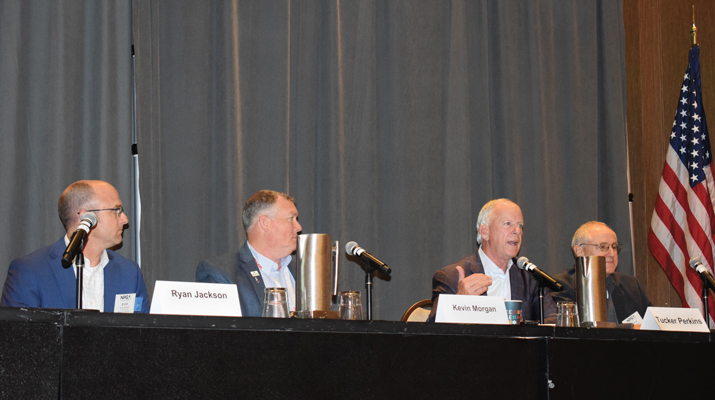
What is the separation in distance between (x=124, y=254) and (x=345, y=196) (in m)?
1.29

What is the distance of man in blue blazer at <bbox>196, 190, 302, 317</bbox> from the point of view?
9.71 ft

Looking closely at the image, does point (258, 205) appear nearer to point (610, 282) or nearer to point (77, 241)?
point (77, 241)

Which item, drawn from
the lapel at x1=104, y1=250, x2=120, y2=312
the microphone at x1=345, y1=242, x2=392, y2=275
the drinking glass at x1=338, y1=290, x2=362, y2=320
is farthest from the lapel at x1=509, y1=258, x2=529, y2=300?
the lapel at x1=104, y1=250, x2=120, y2=312

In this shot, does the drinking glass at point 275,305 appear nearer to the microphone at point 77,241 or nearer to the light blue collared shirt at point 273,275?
the microphone at point 77,241

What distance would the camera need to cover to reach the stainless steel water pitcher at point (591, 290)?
239 cm

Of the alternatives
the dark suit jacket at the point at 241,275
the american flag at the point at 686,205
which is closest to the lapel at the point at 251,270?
the dark suit jacket at the point at 241,275

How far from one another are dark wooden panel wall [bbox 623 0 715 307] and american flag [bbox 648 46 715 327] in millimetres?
235

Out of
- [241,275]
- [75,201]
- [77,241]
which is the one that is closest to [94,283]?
[75,201]

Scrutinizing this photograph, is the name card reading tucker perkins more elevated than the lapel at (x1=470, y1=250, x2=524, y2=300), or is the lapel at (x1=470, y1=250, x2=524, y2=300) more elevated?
the lapel at (x1=470, y1=250, x2=524, y2=300)

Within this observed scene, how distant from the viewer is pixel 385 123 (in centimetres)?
426

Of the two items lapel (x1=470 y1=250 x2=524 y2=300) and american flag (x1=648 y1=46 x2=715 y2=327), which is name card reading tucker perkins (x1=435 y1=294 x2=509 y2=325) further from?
american flag (x1=648 y1=46 x2=715 y2=327)

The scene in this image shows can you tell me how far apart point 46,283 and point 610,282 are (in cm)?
286

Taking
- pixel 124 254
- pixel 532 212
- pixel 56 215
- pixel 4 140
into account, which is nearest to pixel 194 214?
pixel 124 254

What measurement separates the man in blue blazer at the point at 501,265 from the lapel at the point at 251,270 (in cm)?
84
